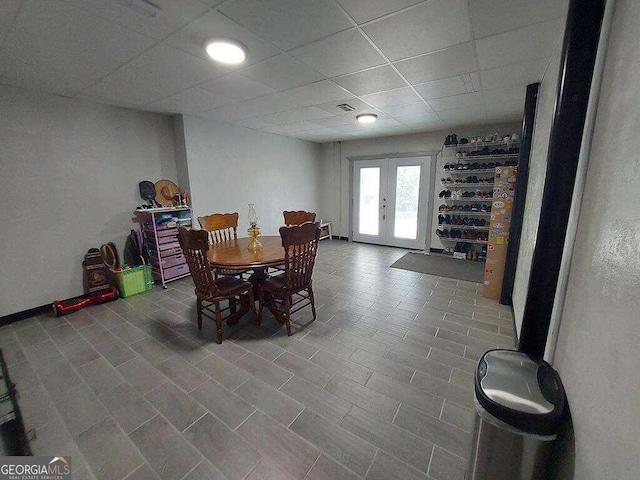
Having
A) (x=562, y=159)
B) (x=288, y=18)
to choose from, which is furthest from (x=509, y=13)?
(x=288, y=18)

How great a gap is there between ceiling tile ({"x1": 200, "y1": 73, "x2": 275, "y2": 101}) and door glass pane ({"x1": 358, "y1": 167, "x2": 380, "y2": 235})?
11.9 ft

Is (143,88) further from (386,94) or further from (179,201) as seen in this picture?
(386,94)

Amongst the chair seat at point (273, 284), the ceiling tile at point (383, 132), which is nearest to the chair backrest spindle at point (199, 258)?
the chair seat at point (273, 284)

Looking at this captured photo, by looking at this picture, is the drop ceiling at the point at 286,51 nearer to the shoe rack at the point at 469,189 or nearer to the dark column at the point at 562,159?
the dark column at the point at 562,159

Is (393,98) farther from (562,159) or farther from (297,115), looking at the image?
(562,159)

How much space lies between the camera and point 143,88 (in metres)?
2.67

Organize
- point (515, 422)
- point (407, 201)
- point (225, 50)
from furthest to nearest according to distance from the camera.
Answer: point (407, 201)
point (225, 50)
point (515, 422)

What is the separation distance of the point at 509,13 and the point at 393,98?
161 cm

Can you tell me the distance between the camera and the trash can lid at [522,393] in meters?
0.90

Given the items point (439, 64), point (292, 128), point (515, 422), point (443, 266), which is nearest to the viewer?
point (515, 422)

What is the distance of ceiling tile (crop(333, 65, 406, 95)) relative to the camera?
7.65ft

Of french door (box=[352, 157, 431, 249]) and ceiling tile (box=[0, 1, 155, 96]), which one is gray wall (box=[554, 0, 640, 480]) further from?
french door (box=[352, 157, 431, 249])

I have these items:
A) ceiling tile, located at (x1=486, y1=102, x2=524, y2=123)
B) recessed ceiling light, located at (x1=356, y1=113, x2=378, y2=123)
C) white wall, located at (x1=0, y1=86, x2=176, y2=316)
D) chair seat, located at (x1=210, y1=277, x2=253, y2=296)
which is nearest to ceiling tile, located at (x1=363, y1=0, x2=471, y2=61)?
recessed ceiling light, located at (x1=356, y1=113, x2=378, y2=123)

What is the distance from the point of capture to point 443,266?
452 centimetres
